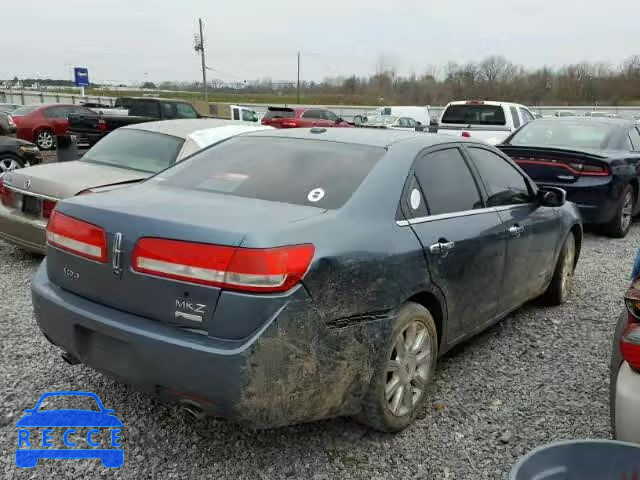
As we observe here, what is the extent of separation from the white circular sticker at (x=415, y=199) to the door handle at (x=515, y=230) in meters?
1.02

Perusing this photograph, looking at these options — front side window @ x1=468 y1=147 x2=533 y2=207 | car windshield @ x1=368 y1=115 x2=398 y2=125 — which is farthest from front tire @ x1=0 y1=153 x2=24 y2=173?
car windshield @ x1=368 y1=115 x2=398 y2=125

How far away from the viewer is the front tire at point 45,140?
17.8 metres

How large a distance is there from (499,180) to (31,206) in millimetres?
4115

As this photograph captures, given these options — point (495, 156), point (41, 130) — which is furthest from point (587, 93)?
point (495, 156)

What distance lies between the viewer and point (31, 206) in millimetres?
5352

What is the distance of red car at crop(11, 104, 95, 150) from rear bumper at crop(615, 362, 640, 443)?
1779 cm

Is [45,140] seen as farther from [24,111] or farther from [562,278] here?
[562,278]

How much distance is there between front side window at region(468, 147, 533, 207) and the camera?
3.92 meters

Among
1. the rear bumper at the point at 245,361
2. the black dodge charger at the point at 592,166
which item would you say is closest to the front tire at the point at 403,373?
the rear bumper at the point at 245,361

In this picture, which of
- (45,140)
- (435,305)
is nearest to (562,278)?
(435,305)

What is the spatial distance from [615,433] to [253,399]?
1535 mm

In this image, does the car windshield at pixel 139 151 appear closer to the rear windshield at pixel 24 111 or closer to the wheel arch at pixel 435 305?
the wheel arch at pixel 435 305

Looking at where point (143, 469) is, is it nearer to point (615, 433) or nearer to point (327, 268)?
point (327, 268)

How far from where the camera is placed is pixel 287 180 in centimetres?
309
